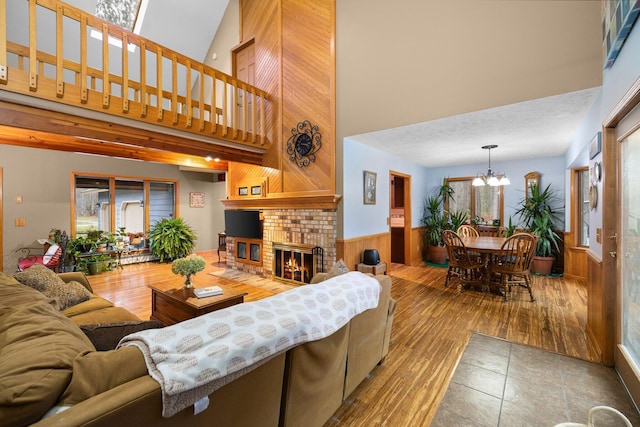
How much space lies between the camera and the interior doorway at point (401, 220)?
5.97 m

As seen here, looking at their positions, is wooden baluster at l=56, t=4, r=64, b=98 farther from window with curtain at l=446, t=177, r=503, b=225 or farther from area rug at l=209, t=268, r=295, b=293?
window with curtain at l=446, t=177, r=503, b=225

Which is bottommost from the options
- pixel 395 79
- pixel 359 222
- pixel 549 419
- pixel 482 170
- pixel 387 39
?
pixel 549 419

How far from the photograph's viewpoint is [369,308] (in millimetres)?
1804

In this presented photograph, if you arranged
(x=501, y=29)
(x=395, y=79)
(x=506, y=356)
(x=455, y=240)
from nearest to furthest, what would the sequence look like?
(x=506, y=356), (x=501, y=29), (x=395, y=79), (x=455, y=240)

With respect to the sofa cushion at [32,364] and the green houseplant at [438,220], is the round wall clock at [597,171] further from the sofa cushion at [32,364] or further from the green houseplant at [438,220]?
the sofa cushion at [32,364]

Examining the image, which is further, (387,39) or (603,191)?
(387,39)

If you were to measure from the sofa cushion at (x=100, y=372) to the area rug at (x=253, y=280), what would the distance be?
3.56 m

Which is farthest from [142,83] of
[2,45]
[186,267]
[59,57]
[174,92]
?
[186,267]

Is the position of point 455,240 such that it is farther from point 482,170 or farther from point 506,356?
point 482,170

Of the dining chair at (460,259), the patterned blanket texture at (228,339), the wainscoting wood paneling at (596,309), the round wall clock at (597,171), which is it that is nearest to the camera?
the patterned blanket texture at (228,339)

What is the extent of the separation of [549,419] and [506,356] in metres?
0.71

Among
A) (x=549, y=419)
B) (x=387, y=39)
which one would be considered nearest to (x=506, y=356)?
(x=549, y=419)

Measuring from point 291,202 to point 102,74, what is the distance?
9.69 feet

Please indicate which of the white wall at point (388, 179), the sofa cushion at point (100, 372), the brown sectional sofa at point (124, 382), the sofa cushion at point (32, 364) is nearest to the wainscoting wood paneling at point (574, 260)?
the white wall at point (388, 179)
